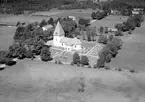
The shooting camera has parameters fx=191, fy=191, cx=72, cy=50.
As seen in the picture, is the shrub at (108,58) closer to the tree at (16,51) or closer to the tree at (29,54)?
the tree at (29,54)


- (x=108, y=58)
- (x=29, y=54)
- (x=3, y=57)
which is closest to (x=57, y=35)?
(x=29, y=54)

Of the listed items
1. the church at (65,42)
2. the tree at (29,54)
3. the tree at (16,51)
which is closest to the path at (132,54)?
the church at (65,42)

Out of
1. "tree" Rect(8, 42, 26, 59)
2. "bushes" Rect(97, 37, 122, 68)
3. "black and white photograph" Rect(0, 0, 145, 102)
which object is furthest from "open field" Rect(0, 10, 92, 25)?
"bushes" Rect(97, 37, 122, 68)

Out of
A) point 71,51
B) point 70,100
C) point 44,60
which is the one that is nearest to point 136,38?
point 71,51

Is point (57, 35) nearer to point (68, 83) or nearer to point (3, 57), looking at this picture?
point (3, 57)

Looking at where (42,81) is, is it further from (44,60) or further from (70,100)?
(44,60)

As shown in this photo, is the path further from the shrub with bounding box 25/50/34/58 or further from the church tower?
the shrub with bounding box 25/50/34/58
